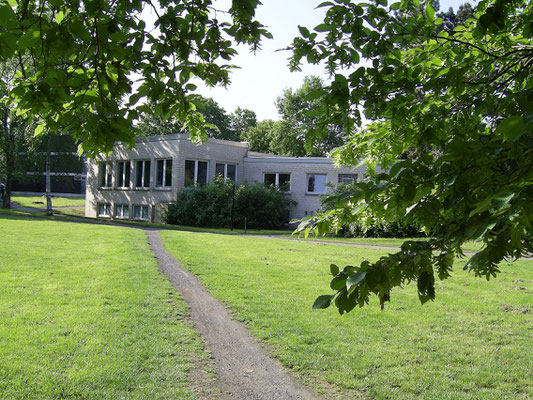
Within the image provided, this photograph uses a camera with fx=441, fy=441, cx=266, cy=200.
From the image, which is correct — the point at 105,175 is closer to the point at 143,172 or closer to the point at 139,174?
the point at 139,174

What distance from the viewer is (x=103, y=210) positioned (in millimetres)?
34750

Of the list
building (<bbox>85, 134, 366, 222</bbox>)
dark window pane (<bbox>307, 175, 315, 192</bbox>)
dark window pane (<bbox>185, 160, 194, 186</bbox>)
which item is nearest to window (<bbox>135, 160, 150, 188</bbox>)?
building (<bbox>85, 134, 366, 222</bbox>)

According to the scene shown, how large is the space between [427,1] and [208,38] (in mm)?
1764

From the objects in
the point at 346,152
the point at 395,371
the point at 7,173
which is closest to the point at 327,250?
the point at 395,371

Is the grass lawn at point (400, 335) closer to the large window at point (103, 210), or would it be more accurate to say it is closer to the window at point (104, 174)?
the large window at point (103, 210)

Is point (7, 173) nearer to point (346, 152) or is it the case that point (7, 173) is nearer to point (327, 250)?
point (327, 250)

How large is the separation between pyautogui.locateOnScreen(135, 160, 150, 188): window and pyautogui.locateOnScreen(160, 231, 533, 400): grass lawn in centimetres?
2208

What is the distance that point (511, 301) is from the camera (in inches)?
297

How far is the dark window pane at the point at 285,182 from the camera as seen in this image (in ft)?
97.3

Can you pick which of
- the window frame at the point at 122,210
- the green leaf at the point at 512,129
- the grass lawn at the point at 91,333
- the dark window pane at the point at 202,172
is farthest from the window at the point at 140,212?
the green leaf at the point at 512,129

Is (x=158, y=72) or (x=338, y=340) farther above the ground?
(x=158, y=72)

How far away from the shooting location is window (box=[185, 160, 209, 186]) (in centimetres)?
2917

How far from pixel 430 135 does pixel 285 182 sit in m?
26.9

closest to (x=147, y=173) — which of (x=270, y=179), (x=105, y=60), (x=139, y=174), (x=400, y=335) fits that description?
(x=139, y=174)
